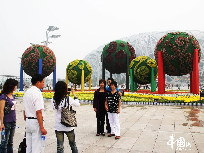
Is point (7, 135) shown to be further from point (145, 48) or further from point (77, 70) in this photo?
point (145, 48)

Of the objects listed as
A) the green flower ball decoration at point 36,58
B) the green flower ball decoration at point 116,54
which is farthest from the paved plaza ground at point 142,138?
the green flower ball decoration at point 116,54

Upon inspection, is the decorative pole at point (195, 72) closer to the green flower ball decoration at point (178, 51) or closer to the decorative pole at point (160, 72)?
the green flower ball decoration at point (178, 51)

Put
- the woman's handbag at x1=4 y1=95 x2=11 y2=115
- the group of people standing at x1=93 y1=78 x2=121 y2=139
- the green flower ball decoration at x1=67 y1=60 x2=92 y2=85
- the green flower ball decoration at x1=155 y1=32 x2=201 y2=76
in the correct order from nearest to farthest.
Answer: the woman's handbag at x1=4 y1=95 x2=11 y2=115, the group of people standing at x1=93 y1=78 x2=121 y2=139, the green flower ball decoration at x1=155 y1=32 x2=201 y2=76, the green flower ball decoration at x1=67 y1=60 x2=92 y2=85

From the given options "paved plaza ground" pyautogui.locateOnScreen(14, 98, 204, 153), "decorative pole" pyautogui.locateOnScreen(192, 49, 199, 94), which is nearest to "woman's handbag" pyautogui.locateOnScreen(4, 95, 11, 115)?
"paved plaza ground" pyautogui.locateOnScreen(14, 98, 204, 153)

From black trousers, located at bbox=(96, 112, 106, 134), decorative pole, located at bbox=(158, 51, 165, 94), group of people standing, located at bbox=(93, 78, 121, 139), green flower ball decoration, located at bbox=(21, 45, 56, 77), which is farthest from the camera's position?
green flower ball decoration, located at bbox=(21, 45, 56, 77)

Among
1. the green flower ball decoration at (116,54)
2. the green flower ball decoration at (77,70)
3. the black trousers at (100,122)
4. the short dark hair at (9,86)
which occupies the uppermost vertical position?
the green flower ball decoration at (116,54)

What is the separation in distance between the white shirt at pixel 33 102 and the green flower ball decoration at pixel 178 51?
56.0ft

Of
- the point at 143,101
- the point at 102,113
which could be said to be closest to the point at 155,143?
the point at 102,113

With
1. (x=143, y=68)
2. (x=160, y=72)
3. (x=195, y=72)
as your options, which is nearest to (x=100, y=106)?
(x=160, y=72)

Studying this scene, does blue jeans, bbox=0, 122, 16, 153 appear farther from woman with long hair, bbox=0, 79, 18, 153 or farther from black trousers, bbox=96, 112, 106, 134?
black trousers, bbox=96, 112, 106, 134

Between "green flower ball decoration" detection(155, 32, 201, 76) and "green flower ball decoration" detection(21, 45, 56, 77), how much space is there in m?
11.8

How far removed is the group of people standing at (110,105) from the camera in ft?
22.3

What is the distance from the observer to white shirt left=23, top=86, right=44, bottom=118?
3916mm

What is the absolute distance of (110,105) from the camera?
6816 millimetres
